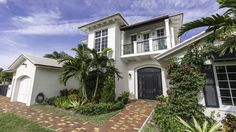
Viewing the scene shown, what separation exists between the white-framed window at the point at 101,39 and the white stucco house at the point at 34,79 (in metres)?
4.46

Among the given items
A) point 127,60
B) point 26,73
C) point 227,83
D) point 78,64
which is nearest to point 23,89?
point 26,73

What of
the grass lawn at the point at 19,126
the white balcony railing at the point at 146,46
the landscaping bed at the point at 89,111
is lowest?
the grass lawn at the point at 19,126

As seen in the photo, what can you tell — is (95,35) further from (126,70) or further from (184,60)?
(184,60)

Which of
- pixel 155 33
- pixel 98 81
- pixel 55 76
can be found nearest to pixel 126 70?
pixel 98 81

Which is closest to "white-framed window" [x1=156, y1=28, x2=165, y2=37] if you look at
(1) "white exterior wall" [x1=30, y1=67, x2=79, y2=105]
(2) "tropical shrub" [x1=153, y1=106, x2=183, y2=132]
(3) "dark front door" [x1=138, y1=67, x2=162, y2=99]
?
(3) "dark front door" [x1=138, y1=67, x2=162, y2=99]

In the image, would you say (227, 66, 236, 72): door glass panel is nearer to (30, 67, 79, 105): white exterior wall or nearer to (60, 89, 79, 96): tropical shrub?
(60, 89, 79, 96): tropical shrub

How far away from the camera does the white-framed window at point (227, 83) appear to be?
5582mm

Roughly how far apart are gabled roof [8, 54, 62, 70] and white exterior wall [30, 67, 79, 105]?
20.7 inches

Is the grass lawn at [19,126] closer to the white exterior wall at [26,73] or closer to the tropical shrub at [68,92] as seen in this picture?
the white exterior wall at [26,73]

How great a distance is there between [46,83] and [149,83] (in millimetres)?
9922

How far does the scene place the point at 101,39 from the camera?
13.1 metres

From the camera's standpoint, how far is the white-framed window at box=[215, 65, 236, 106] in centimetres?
558

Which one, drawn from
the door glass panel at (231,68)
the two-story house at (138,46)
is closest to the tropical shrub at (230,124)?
the door glass panel at (231,68)

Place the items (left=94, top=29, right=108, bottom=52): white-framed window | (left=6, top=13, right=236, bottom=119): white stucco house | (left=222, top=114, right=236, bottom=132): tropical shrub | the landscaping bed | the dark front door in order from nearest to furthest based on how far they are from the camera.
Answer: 1. (left=222, top=114, right=236, bottom=132): tropical shrub
2. the landscaping bed
3. (left=6, top=13, right=236, bottom=119): white stucco house
4. the dark front door
5. (left=94, top=29, right=108, bottom=52): white-framed window
